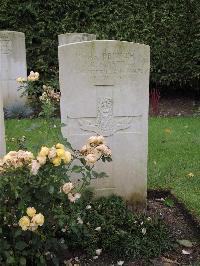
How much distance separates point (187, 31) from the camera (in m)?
10.0

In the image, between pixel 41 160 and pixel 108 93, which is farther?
pixel 108 93

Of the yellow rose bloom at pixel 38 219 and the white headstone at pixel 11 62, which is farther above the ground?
A: the white headstone at pixel 11 62

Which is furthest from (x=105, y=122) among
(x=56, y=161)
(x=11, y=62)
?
(x=11, y=62)

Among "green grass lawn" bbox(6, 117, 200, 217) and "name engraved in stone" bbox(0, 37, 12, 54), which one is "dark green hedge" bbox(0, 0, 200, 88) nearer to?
"name engraved in stone" bbox(0, 37, 12, 54)

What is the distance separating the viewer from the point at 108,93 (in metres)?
4.11

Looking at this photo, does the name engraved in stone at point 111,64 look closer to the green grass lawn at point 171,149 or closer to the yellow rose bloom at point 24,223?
the green grass lawn at point 171,149

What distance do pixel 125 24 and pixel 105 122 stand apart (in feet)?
20.3

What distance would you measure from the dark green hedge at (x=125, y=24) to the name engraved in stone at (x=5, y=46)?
1336 mm

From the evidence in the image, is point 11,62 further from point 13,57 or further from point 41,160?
point 41,160

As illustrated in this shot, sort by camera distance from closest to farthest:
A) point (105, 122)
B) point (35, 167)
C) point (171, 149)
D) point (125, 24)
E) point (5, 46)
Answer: point (35, 167)
point (105, 122)
point (171, 149)
point (5, 46)
point (125, 24)

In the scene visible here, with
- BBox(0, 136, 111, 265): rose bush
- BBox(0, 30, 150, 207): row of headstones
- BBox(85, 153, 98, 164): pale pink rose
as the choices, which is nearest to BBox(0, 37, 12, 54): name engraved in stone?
BBox(0, 30, 150, 207): row of headstones

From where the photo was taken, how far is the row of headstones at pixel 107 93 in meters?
4.03

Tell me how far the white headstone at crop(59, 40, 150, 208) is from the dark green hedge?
6.05 meters

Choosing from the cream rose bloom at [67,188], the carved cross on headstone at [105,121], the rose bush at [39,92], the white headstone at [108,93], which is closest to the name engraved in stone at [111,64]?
the white headstone at [108,93]
